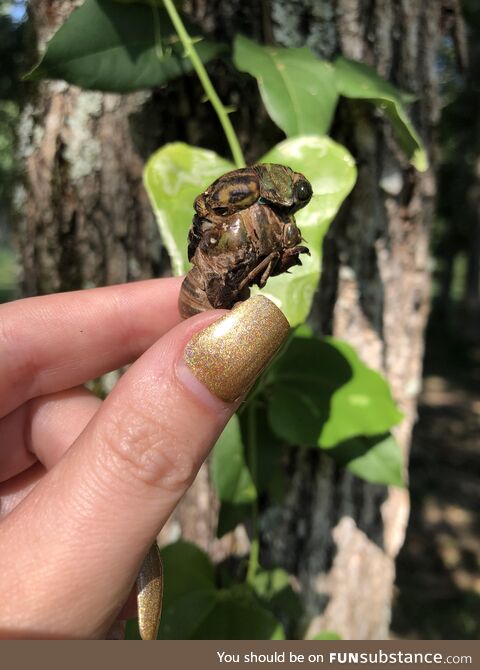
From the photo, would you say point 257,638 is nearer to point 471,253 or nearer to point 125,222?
point 125,222

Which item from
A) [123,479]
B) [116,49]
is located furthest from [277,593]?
[116,49]

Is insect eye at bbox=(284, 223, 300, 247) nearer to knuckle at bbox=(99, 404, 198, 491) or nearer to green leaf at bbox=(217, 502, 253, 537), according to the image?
knuckle at bbox=(99, 404, 198, 491)

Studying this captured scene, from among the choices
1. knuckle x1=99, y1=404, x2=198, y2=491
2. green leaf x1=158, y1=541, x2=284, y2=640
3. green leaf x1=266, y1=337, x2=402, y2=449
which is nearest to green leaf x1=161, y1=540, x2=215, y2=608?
green leaf x1=158, y1=541, x2=284, y2=640

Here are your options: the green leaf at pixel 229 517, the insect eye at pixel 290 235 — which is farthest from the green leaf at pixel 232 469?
the insect eye at pixel 290 235

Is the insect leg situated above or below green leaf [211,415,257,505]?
above

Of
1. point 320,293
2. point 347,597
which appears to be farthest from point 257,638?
point 320,293

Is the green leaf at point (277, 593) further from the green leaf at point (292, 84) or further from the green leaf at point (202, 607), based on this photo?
the green leaf at point (292, 84)

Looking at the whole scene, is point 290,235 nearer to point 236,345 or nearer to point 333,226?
point 236,345
